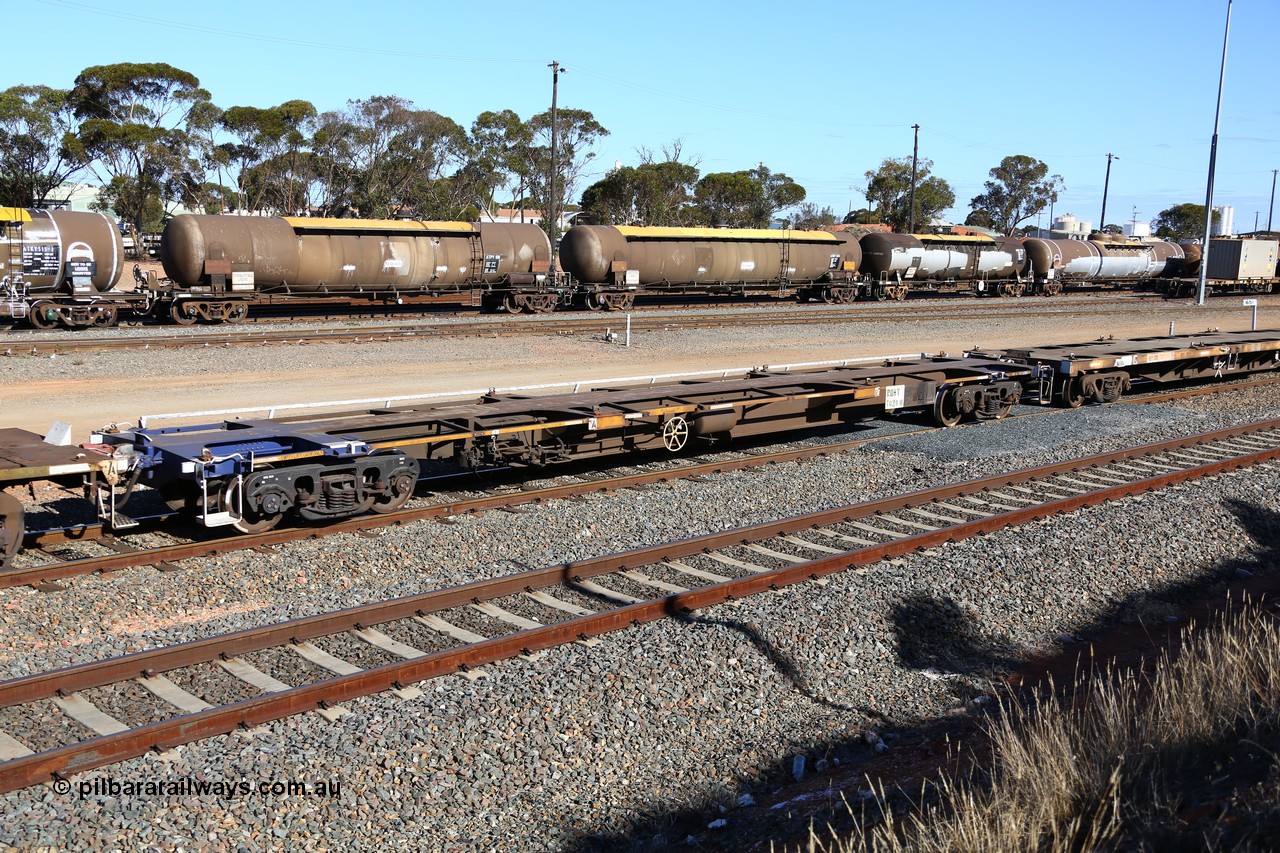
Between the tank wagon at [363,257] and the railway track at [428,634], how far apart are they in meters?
22.7

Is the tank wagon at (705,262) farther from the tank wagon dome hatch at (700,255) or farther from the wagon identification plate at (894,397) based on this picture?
the wagon identification plate at (894,397)

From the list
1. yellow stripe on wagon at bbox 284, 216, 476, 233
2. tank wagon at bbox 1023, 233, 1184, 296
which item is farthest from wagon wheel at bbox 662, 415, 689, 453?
tank wagon at bbox 1023, 233, 1184, 296

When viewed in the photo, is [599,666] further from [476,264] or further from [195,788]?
[476,264]

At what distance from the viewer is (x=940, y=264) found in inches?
1833

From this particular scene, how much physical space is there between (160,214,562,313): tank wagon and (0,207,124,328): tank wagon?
164cm

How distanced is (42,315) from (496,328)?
1127 centimetres

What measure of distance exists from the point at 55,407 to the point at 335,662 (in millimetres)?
11720

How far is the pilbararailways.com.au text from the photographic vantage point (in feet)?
17.9

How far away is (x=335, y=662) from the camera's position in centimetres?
730

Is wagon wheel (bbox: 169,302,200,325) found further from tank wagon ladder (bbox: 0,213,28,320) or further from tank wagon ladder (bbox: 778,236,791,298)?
tank wagon ladder (bbox: 778,236,791,298)

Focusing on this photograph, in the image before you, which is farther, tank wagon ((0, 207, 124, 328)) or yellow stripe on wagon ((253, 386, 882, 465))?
tank wagon ((0, 207, 124, 328))

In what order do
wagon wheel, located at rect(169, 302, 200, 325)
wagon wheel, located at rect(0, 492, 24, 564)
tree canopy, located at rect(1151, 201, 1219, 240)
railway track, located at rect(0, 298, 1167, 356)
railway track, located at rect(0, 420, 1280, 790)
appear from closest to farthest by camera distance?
railway track, located at rect(0, 420, 1280, 790)
wagon wheel, located at rect(0, 492, 24, 564)
railway track, located at rect(0, 298, 1167, 356)
wagon wheel, located at rect(169, 302, 200, 325)
tree canopy, located at rect(1151, 201, 1219, 240)

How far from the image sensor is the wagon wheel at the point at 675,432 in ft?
43.0

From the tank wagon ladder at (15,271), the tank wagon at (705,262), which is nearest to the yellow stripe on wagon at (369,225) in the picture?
the tank wagon at (705,262)
